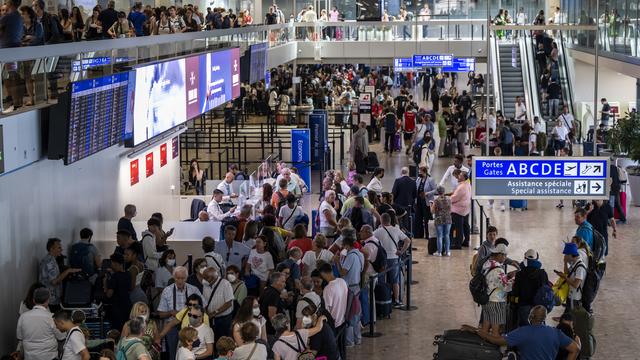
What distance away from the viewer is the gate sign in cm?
1491

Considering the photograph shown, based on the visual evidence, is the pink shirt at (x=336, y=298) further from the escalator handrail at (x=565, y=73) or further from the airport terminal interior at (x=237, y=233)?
the escalator handrail at (x=565, y=73)

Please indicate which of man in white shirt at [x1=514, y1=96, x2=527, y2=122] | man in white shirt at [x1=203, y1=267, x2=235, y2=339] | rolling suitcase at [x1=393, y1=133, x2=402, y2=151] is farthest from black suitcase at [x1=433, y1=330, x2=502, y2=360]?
man in white shirt at [x1=514, y1=96, x2=527, y2=122]

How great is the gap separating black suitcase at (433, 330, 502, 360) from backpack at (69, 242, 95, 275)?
4.35 metres

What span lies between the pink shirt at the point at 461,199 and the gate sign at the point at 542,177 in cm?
453

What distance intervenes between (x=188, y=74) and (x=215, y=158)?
32.5 feet

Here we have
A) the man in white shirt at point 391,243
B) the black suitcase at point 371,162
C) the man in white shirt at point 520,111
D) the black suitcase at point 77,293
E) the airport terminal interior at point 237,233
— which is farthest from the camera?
the man in white shirt at point 520,111

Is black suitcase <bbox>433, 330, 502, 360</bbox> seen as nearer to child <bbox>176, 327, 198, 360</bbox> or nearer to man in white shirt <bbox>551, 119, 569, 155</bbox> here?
child <bbox>176, 327, 198, 360</bbox>

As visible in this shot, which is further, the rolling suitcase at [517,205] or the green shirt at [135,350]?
the rolling suitcase at [517,205]

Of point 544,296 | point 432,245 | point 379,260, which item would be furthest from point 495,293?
point 432,245

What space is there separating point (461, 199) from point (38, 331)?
9.89 metres

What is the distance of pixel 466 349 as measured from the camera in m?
12.4

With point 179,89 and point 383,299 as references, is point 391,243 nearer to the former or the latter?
point 383,299

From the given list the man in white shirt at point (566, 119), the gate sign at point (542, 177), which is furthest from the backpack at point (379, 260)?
the man in white shirt at point (566, 119)

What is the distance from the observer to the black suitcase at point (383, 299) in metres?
15.4
